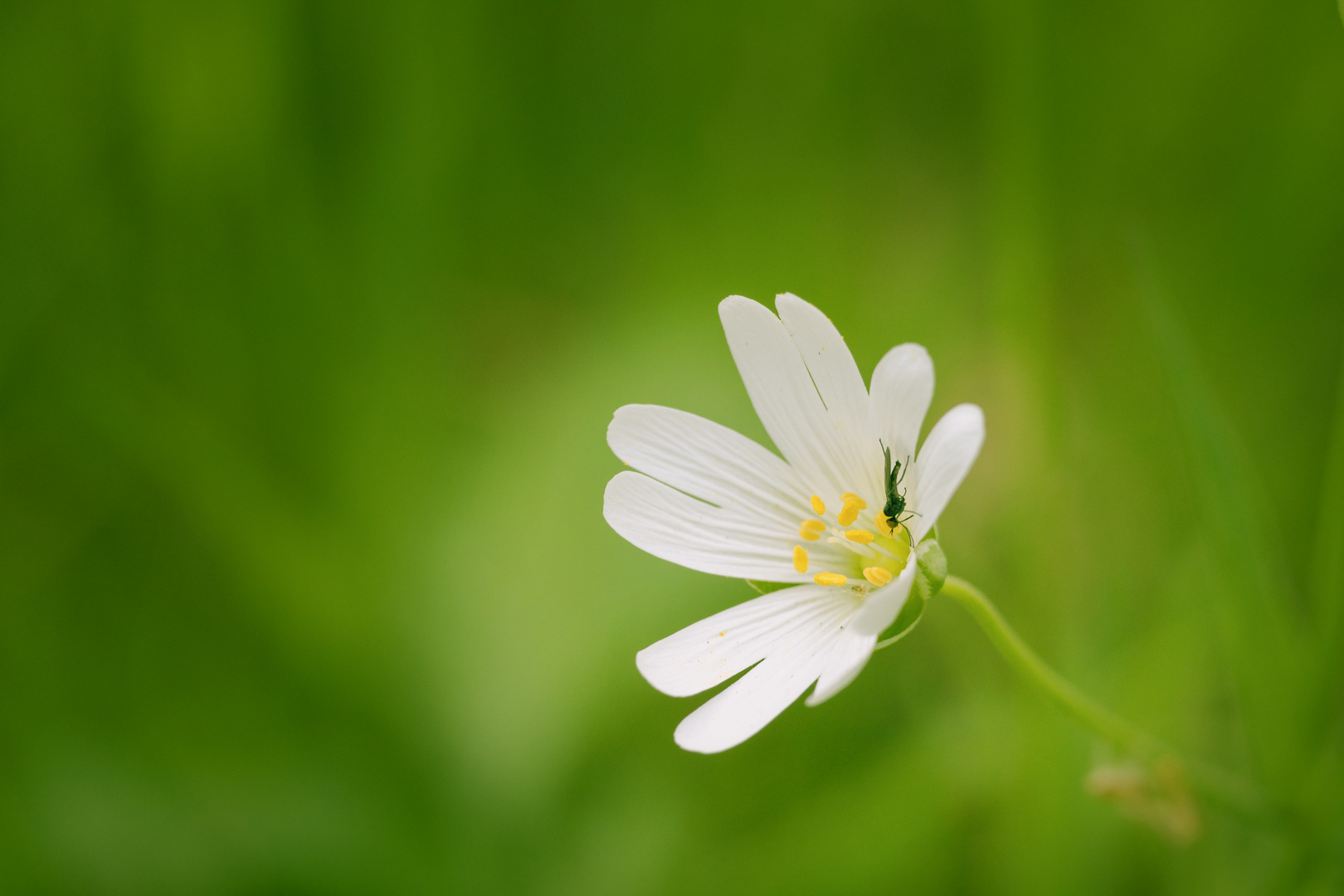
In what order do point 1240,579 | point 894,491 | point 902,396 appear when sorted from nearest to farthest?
point 902,396
point 894,491
point 1240,579

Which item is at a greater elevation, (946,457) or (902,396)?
(902,396)

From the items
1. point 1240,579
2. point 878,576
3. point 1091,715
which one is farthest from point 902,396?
point 1240,579

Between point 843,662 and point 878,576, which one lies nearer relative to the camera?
point 843,662

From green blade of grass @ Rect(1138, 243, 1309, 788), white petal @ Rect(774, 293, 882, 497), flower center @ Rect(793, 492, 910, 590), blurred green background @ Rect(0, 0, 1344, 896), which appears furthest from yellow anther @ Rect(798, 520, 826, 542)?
blurred green background @ Rect(0, 0, 1344, 896)

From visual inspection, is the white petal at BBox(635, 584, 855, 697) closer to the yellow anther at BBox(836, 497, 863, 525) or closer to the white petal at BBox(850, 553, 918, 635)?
the yellow anther at BBox(836, 497, 863, 525)

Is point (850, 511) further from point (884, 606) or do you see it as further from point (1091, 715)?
point (1091, 715)

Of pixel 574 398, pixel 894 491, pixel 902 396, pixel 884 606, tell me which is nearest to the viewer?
pixel 884 606

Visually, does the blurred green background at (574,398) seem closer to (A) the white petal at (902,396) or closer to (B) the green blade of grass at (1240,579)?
(B) the green blade of grass at (1240,579)
